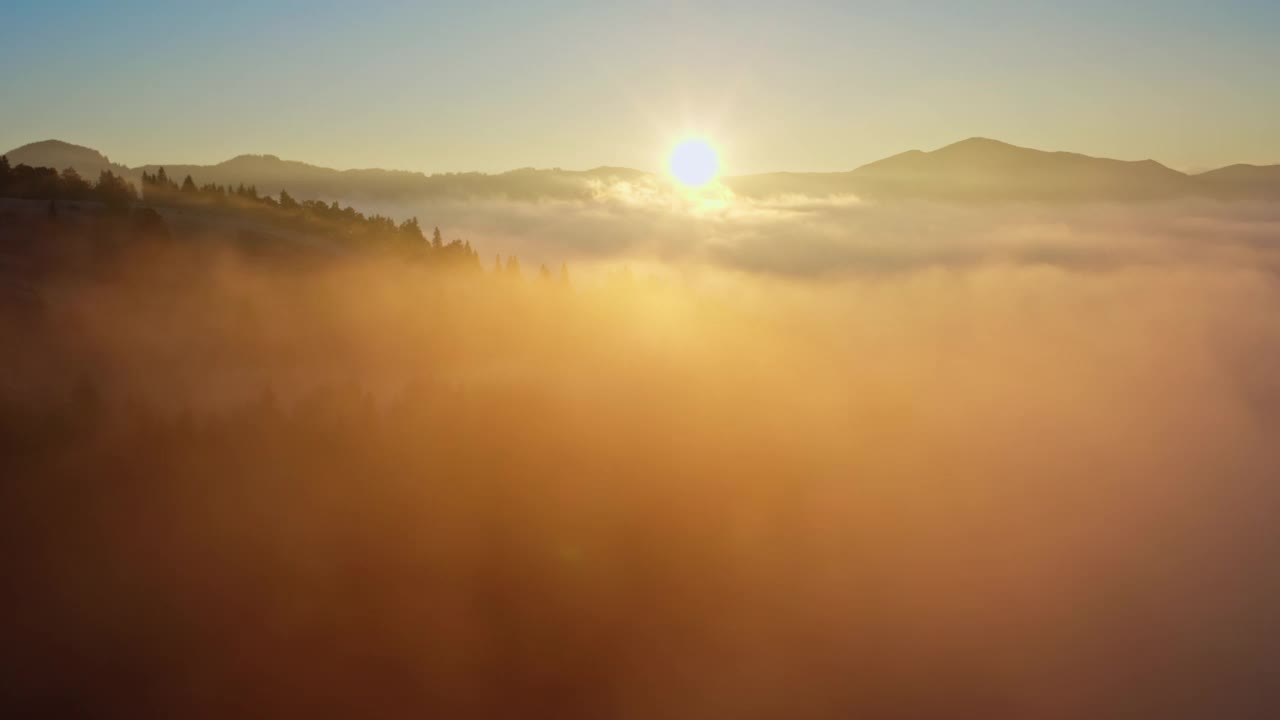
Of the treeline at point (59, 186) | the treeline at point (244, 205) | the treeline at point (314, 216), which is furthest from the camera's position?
the treeline at point (314, 216)

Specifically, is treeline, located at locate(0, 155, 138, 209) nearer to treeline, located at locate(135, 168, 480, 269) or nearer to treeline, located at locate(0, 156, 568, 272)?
treeline, located at locate(0, 156, 568, 272)

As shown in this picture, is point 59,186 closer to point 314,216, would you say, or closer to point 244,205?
point 244,205

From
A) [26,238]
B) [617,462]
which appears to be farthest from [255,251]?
[617,462]

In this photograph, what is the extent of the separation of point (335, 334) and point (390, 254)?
25.9 m

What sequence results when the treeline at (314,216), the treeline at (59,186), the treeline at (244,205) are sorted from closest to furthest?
1. the treeline at (59,186)
2. the treeline at (244,205)
3. the treeline at (314,216)

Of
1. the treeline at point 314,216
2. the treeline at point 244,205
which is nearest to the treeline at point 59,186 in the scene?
the treeline at point 244,205

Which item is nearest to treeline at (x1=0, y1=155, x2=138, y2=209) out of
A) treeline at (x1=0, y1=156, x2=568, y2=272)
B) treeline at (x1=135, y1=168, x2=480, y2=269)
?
treeline at (x1=0, y1=156, x2=568, y2=272)

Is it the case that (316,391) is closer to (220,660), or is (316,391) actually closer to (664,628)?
(220,660)

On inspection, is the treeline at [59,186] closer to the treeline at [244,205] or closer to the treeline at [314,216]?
the treeline at [244,205]

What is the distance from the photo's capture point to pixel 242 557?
10869cm

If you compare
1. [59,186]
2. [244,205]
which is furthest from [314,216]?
[59,186]

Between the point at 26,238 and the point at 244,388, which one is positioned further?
the point at 244,388

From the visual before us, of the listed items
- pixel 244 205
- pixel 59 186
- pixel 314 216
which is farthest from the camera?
pixel 314 216

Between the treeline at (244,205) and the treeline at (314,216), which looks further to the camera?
the treeline at (314,216)
